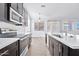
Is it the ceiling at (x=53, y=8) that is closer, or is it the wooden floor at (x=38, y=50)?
the wooden floor at (x=38, y=50)

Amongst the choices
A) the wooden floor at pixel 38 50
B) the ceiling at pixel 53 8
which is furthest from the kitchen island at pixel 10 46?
the ceiling at pixel 53 8

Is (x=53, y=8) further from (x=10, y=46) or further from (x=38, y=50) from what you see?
(x=10, y=46)

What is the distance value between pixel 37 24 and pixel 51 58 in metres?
13.5

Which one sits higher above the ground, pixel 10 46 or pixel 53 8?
pixel 53 8

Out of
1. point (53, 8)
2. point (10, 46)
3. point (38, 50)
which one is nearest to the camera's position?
point (10, 46)

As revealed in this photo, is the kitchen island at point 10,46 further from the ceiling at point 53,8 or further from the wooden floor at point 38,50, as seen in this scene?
the ceiling at point 53,8

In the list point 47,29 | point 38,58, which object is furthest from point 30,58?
point 47,29

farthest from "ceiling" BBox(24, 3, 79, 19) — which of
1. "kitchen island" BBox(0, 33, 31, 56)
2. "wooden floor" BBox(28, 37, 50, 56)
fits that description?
"kitchen island" BBox(0, 33, 31, 56)

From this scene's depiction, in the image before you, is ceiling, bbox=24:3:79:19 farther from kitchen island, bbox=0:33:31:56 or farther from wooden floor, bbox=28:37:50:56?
kitchen island, bbox=0:33:31:56

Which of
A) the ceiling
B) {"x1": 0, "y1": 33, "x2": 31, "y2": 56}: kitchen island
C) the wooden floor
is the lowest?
the wooden floor

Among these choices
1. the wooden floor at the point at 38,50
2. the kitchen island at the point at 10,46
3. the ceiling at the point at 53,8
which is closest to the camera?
the kitchen island at the point at 10,46

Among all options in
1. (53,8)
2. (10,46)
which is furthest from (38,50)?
(10,46)

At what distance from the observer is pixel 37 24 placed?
14.2 m

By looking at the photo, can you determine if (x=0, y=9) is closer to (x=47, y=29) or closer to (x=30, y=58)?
(x=30, y=58)
